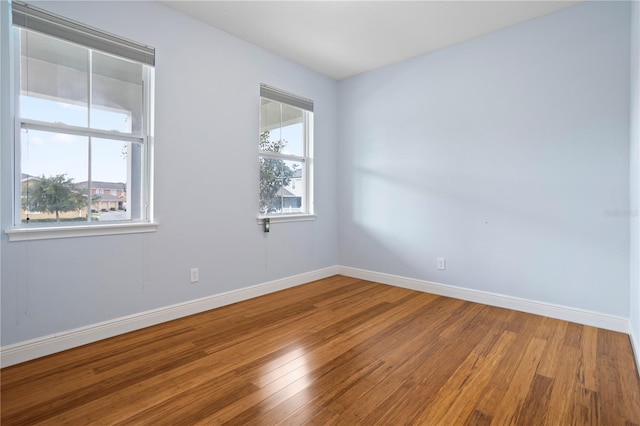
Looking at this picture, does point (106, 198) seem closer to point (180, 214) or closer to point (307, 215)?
point (180, 214)

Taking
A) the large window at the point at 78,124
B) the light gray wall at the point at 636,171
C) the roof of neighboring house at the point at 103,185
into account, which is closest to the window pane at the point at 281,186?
the large window at the point at 78,124

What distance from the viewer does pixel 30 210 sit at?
2.19m

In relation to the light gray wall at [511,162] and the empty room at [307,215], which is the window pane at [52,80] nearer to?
the empty room at [307,215]

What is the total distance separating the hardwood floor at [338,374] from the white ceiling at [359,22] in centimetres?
276

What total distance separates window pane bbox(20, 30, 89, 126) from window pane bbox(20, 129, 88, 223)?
153 mm

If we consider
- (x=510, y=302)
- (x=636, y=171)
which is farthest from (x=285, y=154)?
(x=636, y=171)

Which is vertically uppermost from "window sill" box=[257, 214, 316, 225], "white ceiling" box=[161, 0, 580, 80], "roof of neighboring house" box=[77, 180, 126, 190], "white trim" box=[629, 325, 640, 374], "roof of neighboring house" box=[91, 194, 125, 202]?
"white ceiling" box=[161, 0, 580, 80]

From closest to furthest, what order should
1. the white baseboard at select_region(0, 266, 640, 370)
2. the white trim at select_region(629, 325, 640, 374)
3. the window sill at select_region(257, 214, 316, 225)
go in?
the white trim at select_region(629, 325, 640, 374) → the white baseboard at select_region(0, 266, 640, 370) → the window sill at select_region(257, 214, 316, 225)

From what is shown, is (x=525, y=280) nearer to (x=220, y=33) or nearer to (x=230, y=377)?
(x=230, y=377)

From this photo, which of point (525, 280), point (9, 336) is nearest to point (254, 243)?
point (9, 336)

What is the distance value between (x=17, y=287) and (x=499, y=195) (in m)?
4.01

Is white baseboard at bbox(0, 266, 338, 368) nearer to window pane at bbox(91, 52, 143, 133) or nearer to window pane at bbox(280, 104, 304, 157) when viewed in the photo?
window pane at bbox(91, 52, 143, 133)

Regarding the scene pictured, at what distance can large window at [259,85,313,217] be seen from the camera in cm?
371

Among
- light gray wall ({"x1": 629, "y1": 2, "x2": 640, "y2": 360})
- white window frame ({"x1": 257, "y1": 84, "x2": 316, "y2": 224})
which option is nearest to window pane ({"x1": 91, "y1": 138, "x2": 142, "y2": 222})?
white window frame ({"x1": 257, "y1": 84, "x2": 316, "y2": 224})
